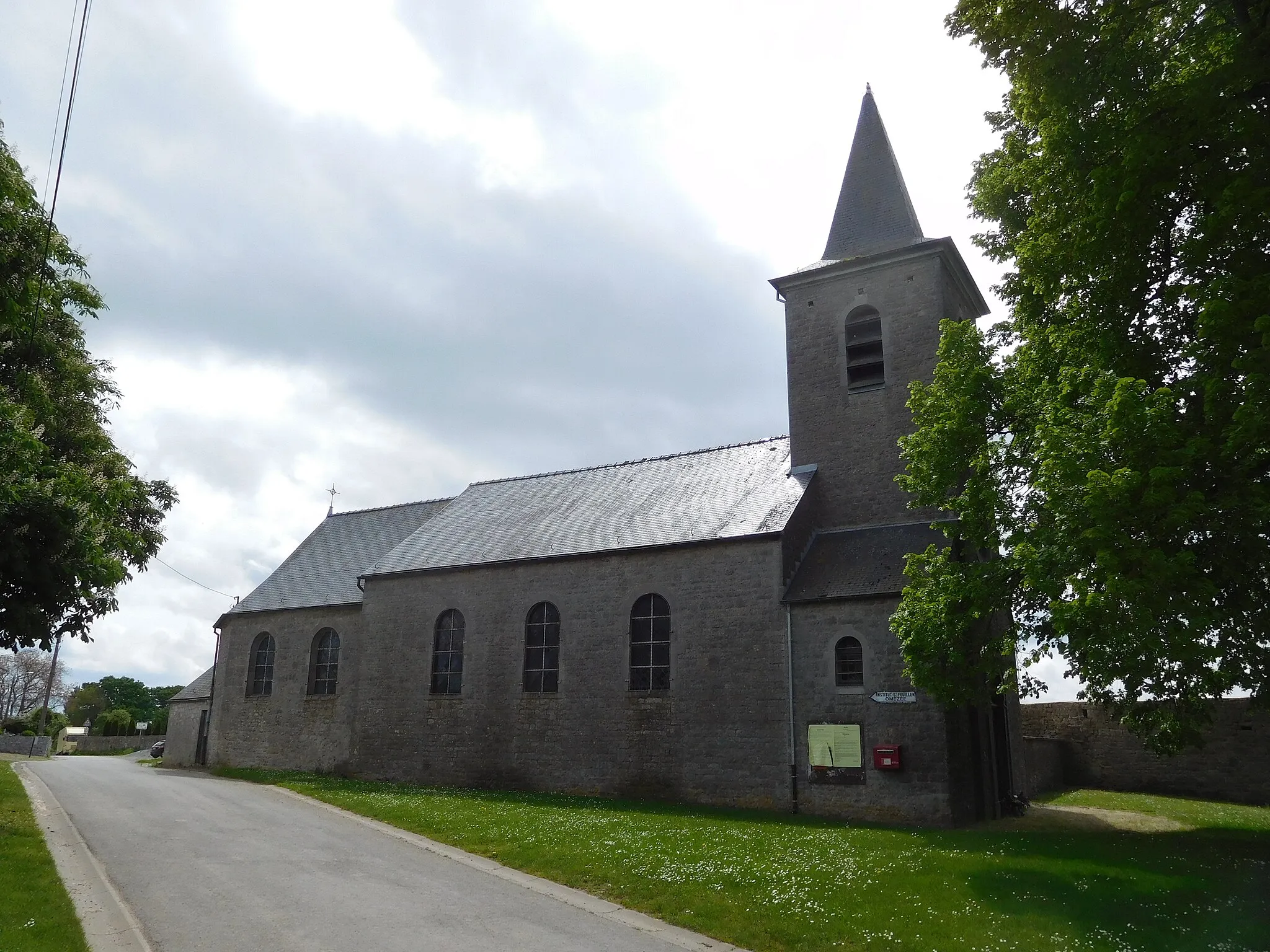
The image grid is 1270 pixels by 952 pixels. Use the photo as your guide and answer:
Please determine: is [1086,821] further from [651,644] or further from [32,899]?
[32,899]

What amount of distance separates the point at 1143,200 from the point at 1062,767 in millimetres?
19764

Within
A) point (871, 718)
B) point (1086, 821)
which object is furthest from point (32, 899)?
point (1086, 821)

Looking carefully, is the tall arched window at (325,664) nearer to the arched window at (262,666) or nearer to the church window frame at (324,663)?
the church window frame at (324,663)

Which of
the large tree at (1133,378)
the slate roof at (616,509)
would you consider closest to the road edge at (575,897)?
the large tree at (1133,378)

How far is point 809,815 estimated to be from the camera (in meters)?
16.8

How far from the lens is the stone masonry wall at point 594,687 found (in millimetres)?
18250

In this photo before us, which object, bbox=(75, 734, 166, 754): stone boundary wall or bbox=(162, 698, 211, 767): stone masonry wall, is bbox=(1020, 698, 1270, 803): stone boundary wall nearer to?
bbox=(162, 698, 211, 767): stone masonry wall

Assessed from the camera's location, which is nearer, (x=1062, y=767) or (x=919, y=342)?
(x=919, y=342)

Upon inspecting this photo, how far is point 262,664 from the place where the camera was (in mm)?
27594

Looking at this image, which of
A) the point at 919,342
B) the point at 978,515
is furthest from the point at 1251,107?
the point at 919,342

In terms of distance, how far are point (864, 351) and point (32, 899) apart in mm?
18454

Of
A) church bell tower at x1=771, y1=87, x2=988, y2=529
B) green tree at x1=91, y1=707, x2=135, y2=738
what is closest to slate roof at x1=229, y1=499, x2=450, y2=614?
church bell tower at x1=771, y1=87, x2=988, y2=529

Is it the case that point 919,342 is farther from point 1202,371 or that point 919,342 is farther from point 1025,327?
point 1202,371

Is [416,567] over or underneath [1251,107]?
underneath
